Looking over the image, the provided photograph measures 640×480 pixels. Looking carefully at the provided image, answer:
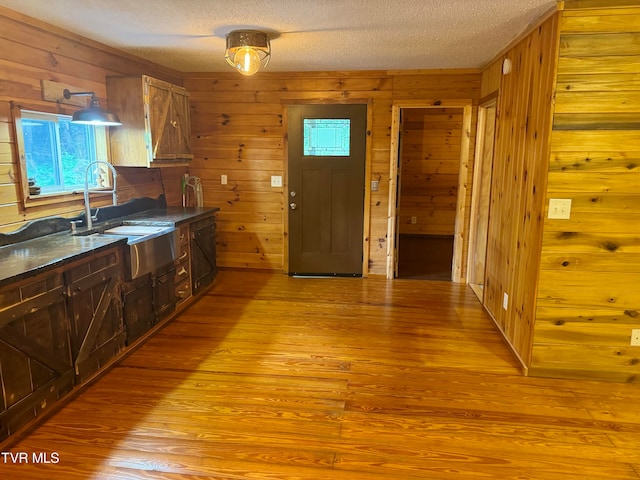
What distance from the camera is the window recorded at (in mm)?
3006

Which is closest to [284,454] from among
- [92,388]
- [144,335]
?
[92,388]

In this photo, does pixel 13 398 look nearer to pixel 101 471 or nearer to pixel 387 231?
pixel 101 471

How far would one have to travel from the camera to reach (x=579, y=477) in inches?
78.8

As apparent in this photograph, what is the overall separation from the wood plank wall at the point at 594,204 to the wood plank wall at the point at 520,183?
3.1 inches

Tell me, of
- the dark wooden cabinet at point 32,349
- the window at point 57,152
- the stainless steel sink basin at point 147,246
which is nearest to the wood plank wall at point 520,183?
the stainless steel sink basin at point 147,246

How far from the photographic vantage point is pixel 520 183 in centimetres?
319

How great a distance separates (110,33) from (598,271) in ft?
12.5

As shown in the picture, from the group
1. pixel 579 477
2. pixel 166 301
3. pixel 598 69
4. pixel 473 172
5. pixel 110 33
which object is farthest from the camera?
pixel 473 172

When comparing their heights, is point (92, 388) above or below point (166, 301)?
below

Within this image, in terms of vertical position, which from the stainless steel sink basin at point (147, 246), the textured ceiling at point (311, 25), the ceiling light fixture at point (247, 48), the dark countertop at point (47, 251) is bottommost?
the stainless steel sink basin at point (147, 246)

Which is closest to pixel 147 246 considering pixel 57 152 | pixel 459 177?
pixel 57 152

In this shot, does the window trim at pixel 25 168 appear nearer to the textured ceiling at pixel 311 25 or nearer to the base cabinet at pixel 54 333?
the textured ceiling at pixel 311 25

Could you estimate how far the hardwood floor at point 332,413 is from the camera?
206cm

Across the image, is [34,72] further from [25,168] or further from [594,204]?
[594,204]
